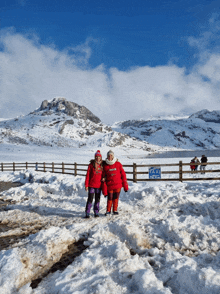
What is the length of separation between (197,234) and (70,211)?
13.0 ft

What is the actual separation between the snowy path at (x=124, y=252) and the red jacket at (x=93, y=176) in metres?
0.96

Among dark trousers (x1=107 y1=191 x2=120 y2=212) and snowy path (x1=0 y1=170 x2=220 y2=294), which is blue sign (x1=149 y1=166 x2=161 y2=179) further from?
dark trousers (x1=107 y1=191 x2=120 y2=212)

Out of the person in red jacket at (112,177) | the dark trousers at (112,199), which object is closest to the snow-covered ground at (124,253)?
the dark trousers at (112,199)

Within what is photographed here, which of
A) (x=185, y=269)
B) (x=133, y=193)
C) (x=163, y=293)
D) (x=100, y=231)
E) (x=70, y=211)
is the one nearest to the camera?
(x=163, y=293)

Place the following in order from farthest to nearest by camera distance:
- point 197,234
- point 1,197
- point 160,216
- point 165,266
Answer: point 1,197
point 160,216
point 197,234
point 165,266

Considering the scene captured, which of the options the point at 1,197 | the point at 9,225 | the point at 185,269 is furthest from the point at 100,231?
the point at 1,197

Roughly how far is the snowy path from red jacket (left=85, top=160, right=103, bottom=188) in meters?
0.96

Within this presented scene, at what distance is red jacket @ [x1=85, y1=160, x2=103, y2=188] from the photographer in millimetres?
5316

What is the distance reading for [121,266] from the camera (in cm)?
292

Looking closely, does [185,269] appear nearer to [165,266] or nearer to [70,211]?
[165,266]

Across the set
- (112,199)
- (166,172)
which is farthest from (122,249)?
(166,172)

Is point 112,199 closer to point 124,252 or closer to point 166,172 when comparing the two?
point 124,252

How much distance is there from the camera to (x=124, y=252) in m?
3.30

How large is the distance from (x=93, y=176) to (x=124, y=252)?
2.40 metres
